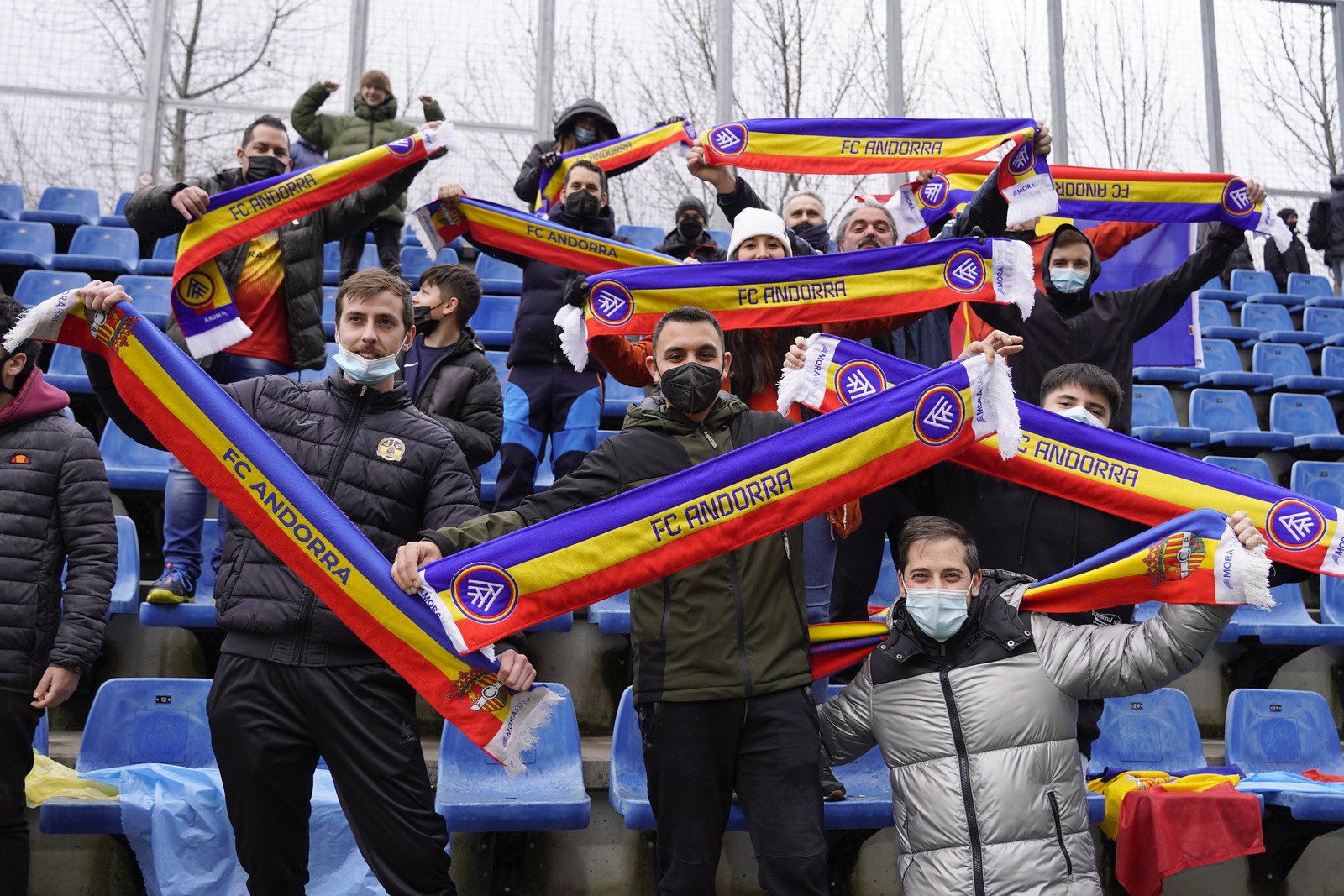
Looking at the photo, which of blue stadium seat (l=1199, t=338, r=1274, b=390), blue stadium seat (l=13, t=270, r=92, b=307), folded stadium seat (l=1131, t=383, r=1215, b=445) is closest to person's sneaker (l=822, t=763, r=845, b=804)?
folded stadium seat (l=1131, t=383, r=1215, b=445)

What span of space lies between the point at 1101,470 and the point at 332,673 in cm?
247

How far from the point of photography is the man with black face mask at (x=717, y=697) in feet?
8.50

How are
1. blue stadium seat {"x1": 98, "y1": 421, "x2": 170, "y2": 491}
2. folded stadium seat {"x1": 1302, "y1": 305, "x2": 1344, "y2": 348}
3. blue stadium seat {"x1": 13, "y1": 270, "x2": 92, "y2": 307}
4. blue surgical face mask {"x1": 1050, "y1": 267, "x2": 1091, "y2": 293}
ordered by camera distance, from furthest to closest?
folded stadium seat {"x1": 1302, "y1": 305, "x2": 1344, "y2": 348} < blue stadium seat {"x1": 13, "y1": 270, "x2": 92, "y2": 307} < blue stadium seat {"x1": 98, "y1": 421, "x2": 170, "y2": 491} < blue surgical face mask {"x1": 1050, "y1": 267, "x2": 1091, "y2": 293}

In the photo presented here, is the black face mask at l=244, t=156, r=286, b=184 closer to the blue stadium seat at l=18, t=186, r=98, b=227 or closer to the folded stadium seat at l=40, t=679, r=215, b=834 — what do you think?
the folded stadium seat at l=40, t=679, r=215, b=834

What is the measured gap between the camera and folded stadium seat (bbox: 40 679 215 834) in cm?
365

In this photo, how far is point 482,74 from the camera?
10148mm

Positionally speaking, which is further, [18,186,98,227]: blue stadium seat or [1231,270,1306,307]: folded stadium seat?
[1231,270,1306,307]: folded stadium seat

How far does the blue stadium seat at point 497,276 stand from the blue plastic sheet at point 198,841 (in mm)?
4968

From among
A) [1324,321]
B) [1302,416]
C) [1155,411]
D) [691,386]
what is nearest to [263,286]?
[691,386]

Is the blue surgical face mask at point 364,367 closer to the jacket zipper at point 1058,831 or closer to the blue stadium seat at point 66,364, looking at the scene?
the jacket zipper at point 1058,831

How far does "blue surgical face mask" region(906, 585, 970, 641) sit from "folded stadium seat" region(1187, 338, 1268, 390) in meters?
5.94

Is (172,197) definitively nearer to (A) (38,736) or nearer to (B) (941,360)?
(A) (38,736)

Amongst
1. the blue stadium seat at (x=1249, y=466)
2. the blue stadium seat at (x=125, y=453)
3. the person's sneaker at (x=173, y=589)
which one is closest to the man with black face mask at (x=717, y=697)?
the person's sneaker at (x=173, y=589)

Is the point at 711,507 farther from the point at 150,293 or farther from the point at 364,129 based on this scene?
the point at 364,129
